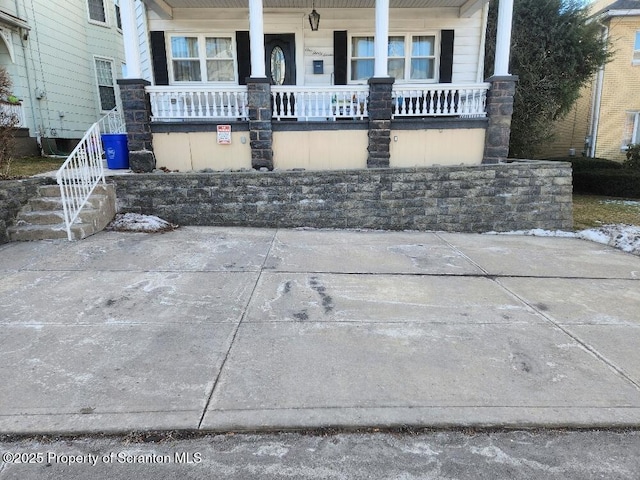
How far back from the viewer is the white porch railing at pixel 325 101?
7.52 m

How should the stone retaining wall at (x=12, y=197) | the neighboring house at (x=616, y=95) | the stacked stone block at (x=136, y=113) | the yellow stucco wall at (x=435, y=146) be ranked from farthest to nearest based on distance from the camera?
the neighboring house at (x=616, y=95), the yellow stucco wall at (x=435, y=146), the stacked stone block at (x=136, y=113), the stone retaining wall at (x=12, y=197)

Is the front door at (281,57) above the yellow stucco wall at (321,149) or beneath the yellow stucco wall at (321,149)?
above

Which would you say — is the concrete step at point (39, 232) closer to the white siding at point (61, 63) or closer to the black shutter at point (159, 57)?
the black shutter at point (159, 57)

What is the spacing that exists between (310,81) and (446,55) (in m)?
3.22

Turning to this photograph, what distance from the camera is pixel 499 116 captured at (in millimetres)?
7773

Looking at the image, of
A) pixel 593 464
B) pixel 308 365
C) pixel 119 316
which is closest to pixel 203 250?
pixel 119 316

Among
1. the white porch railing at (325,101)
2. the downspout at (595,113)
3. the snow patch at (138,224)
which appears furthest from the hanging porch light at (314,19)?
the downspout at (595,113)

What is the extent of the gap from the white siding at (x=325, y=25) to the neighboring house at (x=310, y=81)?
22 mm

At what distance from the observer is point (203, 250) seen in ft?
Answer: 17.8

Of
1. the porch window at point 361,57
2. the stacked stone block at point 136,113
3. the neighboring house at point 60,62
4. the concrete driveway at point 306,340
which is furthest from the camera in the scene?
the neighboring house at point 60,62

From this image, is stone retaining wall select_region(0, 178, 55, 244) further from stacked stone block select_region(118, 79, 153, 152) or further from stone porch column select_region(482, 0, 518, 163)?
stone porch column select_region(482, 0, 518, 163)

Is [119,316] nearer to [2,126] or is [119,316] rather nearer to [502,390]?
[502,390]

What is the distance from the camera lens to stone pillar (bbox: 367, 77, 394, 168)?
294 inches

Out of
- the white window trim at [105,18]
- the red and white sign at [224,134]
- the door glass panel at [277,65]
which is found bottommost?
the red and white sign at [224,134]
